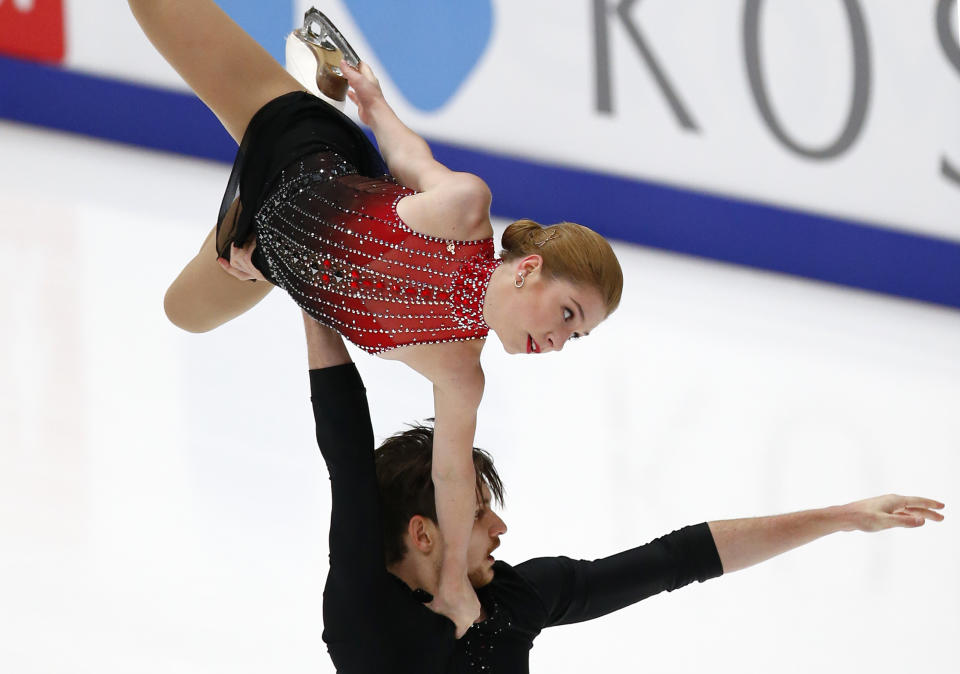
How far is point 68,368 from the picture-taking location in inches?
169

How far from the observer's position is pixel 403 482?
2420 mm

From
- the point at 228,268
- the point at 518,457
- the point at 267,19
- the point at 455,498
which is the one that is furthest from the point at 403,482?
the point at 267,19

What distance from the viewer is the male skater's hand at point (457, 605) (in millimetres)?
2346

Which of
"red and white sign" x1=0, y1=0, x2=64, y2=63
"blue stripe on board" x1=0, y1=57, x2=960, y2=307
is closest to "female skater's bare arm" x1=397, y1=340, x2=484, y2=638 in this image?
"blue stripe on board" x1=0, y1=57, x2=960, y2=307

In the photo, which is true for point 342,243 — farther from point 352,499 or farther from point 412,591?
point 412,591

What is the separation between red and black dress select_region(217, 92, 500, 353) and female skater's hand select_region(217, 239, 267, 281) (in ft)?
0.06

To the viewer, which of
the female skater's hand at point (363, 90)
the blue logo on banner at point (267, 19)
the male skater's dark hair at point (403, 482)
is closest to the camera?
the male skater's dark hair at point (403, 482)

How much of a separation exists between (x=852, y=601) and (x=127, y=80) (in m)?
4.09

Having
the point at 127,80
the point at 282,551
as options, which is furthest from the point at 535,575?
the point at 127,80

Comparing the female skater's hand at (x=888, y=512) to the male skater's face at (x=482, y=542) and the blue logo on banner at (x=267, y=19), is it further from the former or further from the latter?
the blue logo on banner at (x=267, y=19)

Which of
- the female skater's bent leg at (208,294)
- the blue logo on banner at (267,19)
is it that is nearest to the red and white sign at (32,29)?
the blue logo on banner at (267,19)

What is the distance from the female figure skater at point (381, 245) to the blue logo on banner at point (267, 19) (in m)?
3.16

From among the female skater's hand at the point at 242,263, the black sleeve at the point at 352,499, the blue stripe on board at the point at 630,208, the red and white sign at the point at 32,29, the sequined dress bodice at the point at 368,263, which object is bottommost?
the black sleeve at the point at 352,499

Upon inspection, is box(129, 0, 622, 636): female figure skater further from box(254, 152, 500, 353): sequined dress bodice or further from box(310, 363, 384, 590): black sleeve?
box(310, 363, 384, 590): black sleeve
